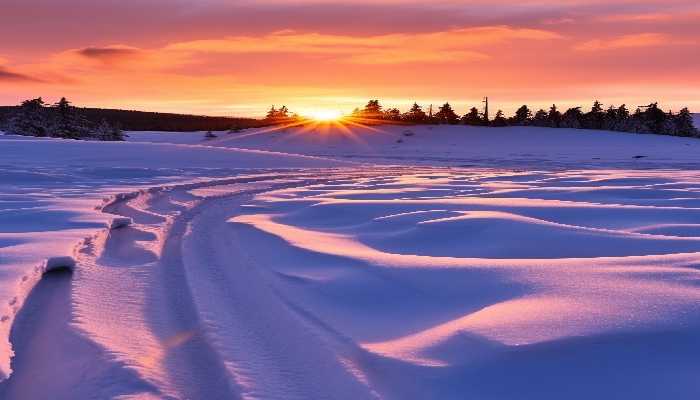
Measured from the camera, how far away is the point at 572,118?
47219 millimetres

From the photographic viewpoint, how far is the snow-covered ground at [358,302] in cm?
243

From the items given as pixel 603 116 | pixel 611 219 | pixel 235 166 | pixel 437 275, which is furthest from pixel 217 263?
pixel 603 116

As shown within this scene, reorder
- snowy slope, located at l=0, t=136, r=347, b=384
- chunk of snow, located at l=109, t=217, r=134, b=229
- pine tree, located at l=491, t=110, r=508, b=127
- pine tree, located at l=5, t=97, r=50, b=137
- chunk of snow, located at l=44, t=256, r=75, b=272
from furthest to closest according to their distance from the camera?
pine tree, located at l=491, t=110, r=508, b=127, pine tree, located at l=5, t=97, r=50, b=137, chunk of snow, located at l=109, t=217, r=134, b=229, chunk of snow, located at l=44, t=256, r=75, b=272, snowy slope, located at l=0, t=136, r=347, b=384

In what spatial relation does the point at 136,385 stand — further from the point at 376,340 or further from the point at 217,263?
the point at 217,263

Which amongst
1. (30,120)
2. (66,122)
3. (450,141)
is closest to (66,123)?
(66,122)

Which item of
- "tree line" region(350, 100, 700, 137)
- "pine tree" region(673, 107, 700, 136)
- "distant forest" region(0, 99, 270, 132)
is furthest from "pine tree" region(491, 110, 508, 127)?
"distant forest" region(0, 99, 270, 132)

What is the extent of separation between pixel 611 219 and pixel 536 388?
398 cm

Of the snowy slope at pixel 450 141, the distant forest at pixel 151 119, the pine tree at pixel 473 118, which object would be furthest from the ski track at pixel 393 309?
the distant forest at pixel 151 119

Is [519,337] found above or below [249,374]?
above

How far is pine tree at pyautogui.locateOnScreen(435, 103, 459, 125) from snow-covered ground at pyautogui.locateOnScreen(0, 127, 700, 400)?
127 feet

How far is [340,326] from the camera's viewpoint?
3.22 metres

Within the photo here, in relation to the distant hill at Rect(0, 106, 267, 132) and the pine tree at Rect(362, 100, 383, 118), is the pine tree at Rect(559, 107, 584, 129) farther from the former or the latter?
the distant hill at Rect(0, 106, 267, 132)

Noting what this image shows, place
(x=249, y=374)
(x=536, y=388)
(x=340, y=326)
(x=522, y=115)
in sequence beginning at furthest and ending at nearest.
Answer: (x=522, y=115) → (x=340, y=326) → (x=249, y=374) → (x=536, y=388)

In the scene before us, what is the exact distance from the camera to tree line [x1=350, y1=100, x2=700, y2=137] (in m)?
45.0
